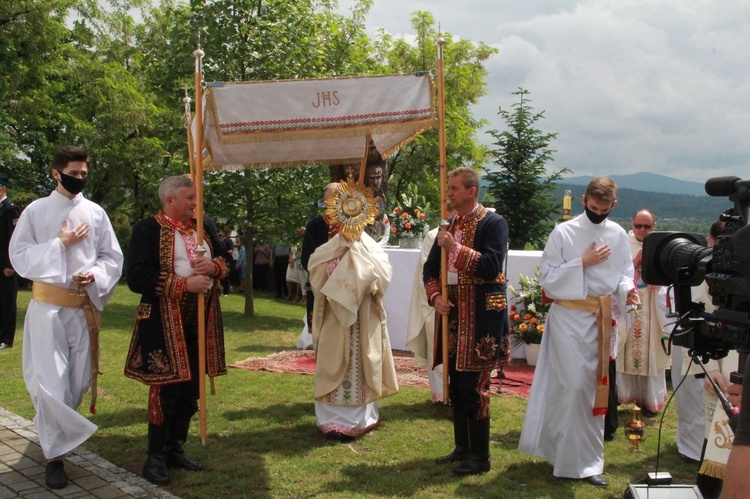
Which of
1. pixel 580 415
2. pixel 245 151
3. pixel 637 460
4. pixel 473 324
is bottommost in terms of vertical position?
pixel 637 460

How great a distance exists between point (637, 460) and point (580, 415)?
37.9 inches

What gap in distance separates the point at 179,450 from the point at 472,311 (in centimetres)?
240

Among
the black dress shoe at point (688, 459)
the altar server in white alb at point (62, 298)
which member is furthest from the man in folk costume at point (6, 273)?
the black dress shoe at point (688, 459)

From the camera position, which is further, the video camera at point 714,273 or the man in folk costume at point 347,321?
the man in folk costume at point 347,321

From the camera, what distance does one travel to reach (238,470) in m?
5.72

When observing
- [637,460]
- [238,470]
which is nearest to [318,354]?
[238,470]

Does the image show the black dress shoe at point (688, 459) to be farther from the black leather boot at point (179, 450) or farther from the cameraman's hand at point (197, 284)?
the cameraman's hand at point (197, 284)

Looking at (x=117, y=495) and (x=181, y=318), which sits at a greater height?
(x=181, y=318)

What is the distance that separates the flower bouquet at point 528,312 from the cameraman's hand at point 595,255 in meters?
4.12

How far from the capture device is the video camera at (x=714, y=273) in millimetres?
2283

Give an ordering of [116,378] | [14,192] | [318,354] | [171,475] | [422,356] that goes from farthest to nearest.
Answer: [14,192]
[116,378]
[422,356]
[318,354]
[171,475]

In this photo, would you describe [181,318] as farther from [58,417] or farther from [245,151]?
[245,151]

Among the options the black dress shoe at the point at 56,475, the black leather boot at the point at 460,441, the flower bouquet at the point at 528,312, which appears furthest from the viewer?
the flower bouquet at the point at 528,312

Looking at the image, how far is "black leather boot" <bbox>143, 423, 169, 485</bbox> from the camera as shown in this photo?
545 cm
